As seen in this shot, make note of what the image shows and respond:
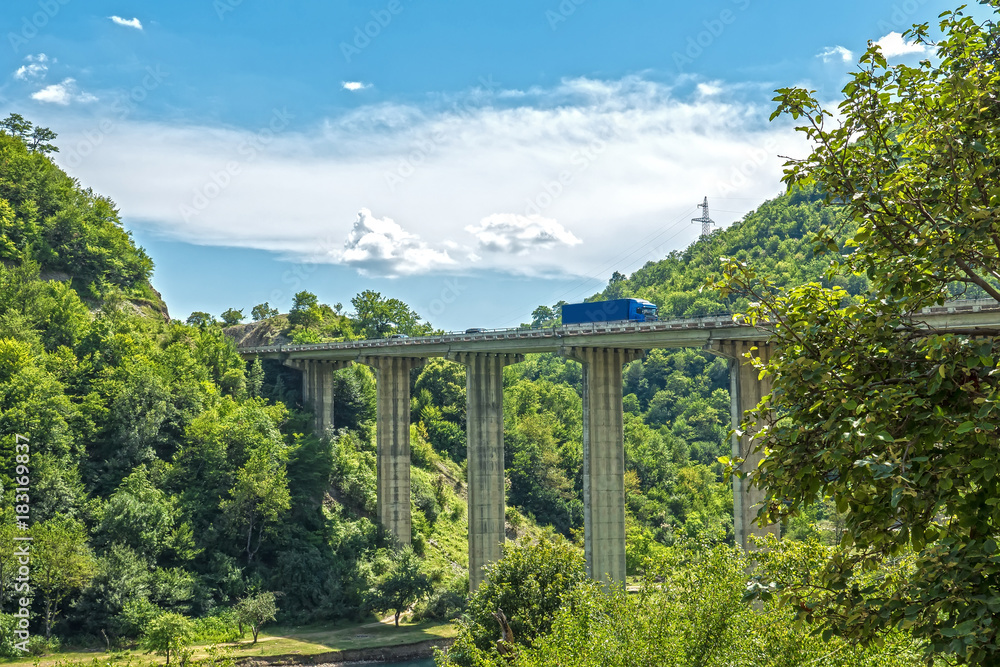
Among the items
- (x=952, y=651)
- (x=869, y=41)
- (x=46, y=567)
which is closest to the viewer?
(x=952, y=651)

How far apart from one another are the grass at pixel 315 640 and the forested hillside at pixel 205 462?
2081 mm

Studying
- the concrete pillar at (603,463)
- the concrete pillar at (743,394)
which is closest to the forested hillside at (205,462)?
the concrete pillar at (603,463)

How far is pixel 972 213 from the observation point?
1062 centimetres

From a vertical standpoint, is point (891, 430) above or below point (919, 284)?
below

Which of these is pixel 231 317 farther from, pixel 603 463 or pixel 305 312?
pixel 603 463

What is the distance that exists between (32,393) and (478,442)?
34.9 meters

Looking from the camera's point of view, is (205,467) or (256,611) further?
(205,467)

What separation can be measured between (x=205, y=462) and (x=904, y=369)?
230 feet

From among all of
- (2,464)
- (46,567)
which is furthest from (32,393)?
(46,567)

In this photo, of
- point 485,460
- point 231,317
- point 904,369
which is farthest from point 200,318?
point 904,369

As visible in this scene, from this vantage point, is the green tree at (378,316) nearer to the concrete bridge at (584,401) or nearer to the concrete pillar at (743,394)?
the concrete bridge at (584,401)

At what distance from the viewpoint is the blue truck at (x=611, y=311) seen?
63.9 m

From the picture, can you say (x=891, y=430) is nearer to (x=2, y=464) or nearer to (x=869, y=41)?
(x=869, y=41)

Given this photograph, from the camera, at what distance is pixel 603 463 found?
63000 mm
